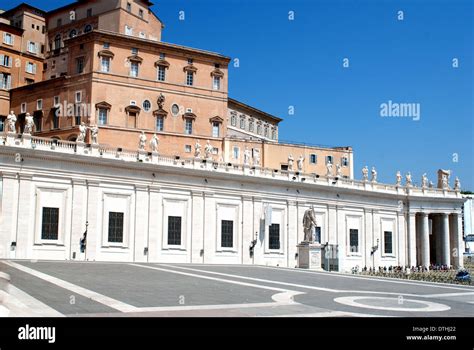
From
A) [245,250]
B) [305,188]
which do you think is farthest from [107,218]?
[305,188]

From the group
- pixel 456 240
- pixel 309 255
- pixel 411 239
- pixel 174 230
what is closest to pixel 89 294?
pixel 309 255

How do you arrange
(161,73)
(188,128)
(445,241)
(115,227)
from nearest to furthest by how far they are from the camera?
(115,227), (161,73), (188,128), (445,241)

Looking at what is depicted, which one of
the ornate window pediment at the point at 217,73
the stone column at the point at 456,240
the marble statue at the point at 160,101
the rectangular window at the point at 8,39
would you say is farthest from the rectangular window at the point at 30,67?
the stone column at the point at 456,240

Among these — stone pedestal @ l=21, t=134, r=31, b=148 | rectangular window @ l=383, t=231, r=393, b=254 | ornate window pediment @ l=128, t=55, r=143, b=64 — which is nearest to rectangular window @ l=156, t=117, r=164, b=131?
ornate window pediment @ l=128, t=55, r=143, b=64

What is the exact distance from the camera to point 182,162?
176 ft

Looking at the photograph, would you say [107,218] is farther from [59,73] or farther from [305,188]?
[59,73]

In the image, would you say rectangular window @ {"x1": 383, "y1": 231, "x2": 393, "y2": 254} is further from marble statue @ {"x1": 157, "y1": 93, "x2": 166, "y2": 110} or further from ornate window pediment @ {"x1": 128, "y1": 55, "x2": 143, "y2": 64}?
ornate window pediment @ {"x1": 128, "y1": 55, "x2": 143, "y2": 64}

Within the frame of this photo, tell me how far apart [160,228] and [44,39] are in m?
48.5

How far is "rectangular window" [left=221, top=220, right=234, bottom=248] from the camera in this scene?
5581 cm

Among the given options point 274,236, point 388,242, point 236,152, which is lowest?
point 388,242

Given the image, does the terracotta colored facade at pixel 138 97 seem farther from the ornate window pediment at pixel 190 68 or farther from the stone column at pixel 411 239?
the stone column at pixel 411 239

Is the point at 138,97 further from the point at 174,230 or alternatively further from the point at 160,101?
the point at 174,230

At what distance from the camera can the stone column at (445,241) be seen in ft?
251

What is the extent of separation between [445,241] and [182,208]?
39586 mm
